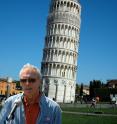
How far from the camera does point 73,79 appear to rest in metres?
88.4

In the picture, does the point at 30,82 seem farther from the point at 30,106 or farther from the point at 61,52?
the point at 61,52

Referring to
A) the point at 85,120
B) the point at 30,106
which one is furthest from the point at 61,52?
the point at 30,106

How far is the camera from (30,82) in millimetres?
4047

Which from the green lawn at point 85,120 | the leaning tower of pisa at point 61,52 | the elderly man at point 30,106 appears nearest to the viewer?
the elderly man at point 30,106

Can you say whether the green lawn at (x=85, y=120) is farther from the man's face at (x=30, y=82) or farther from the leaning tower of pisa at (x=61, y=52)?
the leaning tower of pisa at (x=61, y=52)

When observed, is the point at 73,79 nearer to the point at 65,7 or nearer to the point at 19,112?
the point at 65,7

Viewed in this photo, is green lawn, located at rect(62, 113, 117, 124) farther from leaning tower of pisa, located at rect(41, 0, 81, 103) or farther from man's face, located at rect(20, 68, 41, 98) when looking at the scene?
leaning tower of pisa, located at rect(41, 0, 81, 103)

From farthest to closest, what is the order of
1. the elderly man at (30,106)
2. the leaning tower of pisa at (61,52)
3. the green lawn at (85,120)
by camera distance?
the leaning tower of pisa at (61,52), the green lawn at (85,120), the elderly man at (30,106)

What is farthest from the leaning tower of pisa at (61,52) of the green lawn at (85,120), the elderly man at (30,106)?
the elderly man at (30,106)

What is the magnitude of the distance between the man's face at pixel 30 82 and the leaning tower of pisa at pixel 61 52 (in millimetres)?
80438

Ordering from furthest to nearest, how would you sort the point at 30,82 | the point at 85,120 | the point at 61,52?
the point at 61,52 < the point at 85,120 < the point at 30,82

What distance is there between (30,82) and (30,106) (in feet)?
0.90

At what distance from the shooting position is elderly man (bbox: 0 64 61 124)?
401 centimetres

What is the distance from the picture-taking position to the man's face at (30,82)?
13.2ft
